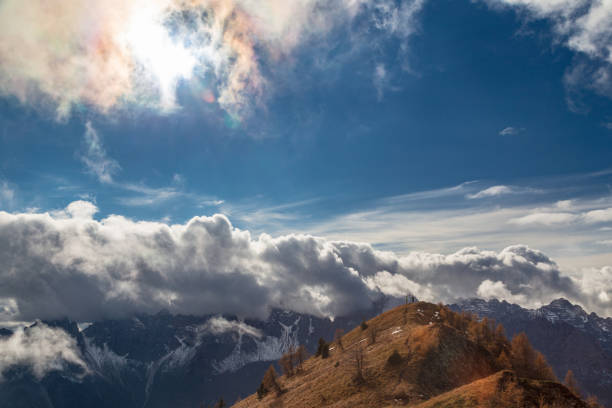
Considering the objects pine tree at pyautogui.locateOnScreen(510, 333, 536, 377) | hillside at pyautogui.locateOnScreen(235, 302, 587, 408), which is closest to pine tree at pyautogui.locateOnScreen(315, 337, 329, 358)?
hillside at pyautogui.locateOnScreen(235, 302, 587, 408)

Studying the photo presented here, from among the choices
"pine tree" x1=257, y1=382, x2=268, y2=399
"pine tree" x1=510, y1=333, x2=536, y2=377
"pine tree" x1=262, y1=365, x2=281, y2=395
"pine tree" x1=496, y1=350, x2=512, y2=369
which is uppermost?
"pine tree" x1=496, y1=350, x2=512, y2=369

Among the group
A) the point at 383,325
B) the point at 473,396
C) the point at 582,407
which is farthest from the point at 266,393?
the point at 582,407

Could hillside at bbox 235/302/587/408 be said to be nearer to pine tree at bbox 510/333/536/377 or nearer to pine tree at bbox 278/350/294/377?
pine tree at bbox 510/333/536/377

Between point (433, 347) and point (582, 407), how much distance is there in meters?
47.7

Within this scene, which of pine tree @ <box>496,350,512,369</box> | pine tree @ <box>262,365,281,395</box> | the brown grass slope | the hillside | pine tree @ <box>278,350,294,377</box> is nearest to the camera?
the brown grass slope

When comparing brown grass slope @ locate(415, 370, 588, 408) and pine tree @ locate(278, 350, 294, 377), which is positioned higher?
brown grass slope @ locate(415, 370, 588, 408)

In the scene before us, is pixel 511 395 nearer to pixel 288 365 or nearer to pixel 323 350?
pixel 323 350

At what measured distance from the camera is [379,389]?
85.9 meters

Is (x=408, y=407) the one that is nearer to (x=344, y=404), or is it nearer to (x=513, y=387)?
(x=344, y=404)

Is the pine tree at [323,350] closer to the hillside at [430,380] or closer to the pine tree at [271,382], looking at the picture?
the pine tree at [271,382]

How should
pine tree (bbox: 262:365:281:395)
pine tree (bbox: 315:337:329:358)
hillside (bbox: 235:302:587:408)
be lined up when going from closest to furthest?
1. hillside (bbox: 235:302:587:408)
2. pine tree (bbox: 262:365:281:395)
3. pine tree (bbox: 315:337:329:358)

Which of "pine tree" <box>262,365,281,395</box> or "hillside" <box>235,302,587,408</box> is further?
"pine tree" <box>262,365,281,395</box>

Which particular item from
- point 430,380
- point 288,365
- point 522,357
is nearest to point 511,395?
point 430,380

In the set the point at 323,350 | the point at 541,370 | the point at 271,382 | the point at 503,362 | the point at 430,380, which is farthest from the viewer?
the point at 323,350
